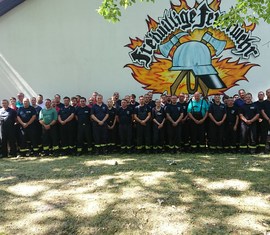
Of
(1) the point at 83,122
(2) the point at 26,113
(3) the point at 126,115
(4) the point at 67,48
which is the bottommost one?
(1) the point at 83,122

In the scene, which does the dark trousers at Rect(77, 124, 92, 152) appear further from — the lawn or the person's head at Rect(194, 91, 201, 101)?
the person's head at Rect(194, 91, 201, 101)

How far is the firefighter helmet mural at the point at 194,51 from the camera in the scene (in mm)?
9016

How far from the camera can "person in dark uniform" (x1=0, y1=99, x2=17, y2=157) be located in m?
7.54

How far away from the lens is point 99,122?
7320 mm

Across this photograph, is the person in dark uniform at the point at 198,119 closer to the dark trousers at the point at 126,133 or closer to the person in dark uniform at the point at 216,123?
the person in dark uniform at the point at 216,123

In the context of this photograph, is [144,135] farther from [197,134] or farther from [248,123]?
[248,123]

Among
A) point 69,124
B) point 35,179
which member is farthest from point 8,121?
point 35,179

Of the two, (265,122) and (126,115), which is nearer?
(265,122)

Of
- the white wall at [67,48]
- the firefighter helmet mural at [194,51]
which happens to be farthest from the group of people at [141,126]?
the white wall at [67,48]

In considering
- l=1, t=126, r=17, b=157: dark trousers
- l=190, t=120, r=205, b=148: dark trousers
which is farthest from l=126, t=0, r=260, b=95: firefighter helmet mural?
l=1, t=126, r=17, b=157: dark trousers

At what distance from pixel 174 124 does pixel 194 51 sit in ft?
9.70

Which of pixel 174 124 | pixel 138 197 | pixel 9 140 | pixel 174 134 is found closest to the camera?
pixel 138 197

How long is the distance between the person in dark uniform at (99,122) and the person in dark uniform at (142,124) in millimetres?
775

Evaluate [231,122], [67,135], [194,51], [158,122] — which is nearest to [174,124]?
[158,122]
